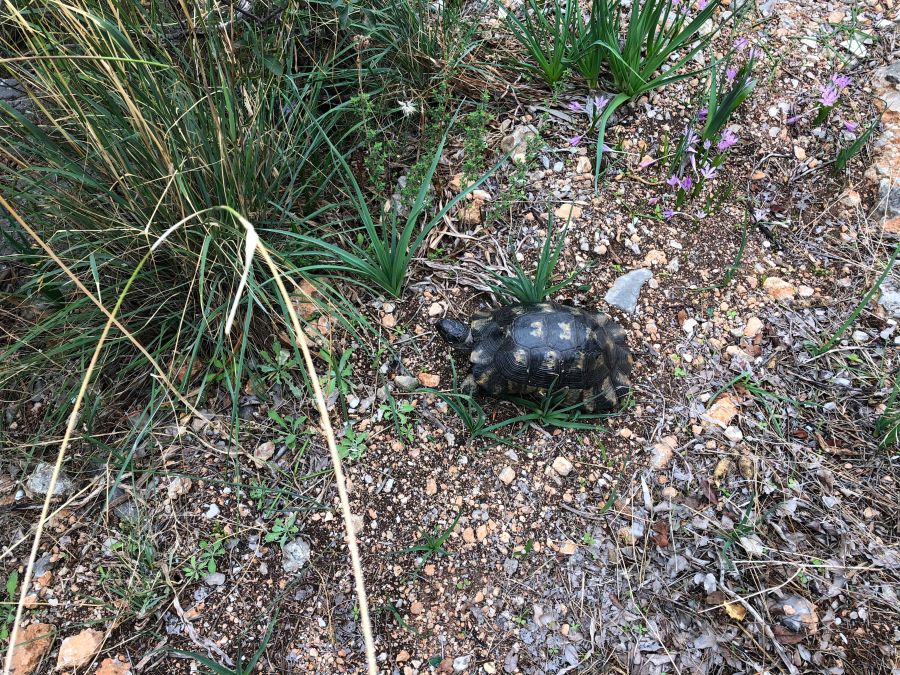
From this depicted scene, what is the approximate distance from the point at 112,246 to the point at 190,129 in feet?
1.90

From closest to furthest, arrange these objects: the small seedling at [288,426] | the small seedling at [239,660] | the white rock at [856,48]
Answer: the small seedling at [239,660] → the small seedling at [288,426] → the white rock at [856,48]

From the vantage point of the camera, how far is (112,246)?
238 cm

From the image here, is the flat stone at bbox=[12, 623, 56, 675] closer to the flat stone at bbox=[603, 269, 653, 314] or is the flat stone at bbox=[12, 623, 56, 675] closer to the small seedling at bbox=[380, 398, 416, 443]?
the small seedling at bbox=[380, 398, 416, 443]

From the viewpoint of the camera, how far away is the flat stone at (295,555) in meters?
2.20

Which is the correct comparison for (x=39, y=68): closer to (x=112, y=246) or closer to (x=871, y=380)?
(x=112, y=246)

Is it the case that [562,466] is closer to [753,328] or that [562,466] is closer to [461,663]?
[461,663]

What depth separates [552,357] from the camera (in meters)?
2.29

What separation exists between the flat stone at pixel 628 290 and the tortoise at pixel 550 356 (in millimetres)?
218

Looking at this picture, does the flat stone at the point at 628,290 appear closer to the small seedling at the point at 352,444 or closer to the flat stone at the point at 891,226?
the flat stone at the point at 891,226

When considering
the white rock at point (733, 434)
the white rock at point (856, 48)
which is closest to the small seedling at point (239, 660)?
the white rock at point (733, 434)

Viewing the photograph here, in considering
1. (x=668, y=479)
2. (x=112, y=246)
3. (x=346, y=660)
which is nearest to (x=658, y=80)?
(x=668, y=479)

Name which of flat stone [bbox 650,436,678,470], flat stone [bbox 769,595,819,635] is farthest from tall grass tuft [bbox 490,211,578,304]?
flat stone [bbox 769,595,819,635]

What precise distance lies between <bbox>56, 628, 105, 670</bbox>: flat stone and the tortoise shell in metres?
1.63

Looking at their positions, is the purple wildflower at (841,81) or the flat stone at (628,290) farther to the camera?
the purple wildflower at (841,81)
